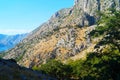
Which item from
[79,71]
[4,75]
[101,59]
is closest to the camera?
[4,75]

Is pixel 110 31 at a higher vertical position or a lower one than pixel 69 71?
higher

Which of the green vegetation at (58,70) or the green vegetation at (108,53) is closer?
the green vegetation at (108,53)

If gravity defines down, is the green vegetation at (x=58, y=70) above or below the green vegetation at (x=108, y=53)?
below

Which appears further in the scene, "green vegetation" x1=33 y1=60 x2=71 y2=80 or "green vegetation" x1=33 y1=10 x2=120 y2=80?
"green vegetation" x1=33 y1=60 x2=71 y2=80

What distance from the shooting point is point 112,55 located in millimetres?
42062

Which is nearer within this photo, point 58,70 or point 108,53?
point 108,53

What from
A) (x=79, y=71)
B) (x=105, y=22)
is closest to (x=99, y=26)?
(x=105, y=22)

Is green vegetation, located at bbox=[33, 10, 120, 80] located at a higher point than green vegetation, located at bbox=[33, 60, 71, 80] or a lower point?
higher

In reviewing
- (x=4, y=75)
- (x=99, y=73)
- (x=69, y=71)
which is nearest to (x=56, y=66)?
(x=69, y=71)

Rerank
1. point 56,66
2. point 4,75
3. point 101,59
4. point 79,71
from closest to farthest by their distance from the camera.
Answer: point 4,75, point 101,59, point 79,71, point 56,66

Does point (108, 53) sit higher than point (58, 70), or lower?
higher

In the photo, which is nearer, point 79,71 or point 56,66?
point 79,71

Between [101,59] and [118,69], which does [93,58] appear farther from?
[118,69]

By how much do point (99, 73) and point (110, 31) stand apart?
6558 mm
